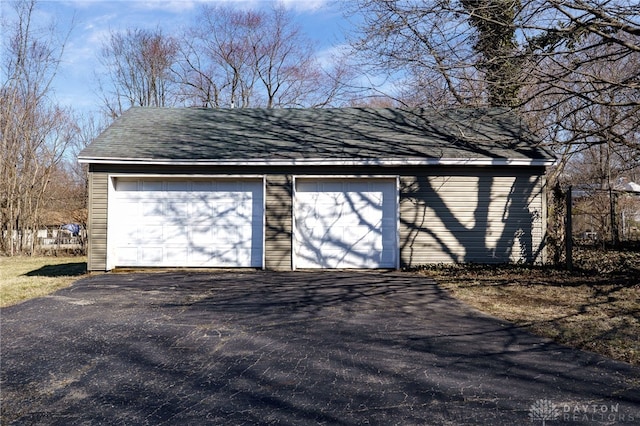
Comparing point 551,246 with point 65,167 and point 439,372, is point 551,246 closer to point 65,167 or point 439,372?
point 439,372

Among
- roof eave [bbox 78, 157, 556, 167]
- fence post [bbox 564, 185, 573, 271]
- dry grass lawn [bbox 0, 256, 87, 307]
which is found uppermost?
roof eave [bbox 78, 157, 556, 167]

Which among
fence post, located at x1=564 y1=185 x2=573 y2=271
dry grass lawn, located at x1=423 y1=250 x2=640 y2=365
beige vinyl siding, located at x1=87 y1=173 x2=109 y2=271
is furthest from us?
beige vinyl siding, located at x1=87 y1=173 x2=109 y2=271

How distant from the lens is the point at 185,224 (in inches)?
378

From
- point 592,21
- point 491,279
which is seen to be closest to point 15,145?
point 491,279

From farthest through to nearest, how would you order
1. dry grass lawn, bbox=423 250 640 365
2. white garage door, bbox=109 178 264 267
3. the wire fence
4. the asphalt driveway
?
the wire fence, white garage door, bbox=109 178 264 267, dry grass lawn, bbox=423 250 640 365, the asphalt driveway

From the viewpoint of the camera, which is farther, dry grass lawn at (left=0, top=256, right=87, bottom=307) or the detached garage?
the detached garage

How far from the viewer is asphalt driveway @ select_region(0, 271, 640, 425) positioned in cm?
299

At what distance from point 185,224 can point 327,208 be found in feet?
10.1

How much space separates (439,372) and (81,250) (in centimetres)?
1584

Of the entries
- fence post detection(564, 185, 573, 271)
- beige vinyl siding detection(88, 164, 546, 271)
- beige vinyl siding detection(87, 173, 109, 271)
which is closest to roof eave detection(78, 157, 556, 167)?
beige vinyl siding detection(88, 164, 546, 271)
